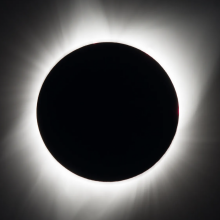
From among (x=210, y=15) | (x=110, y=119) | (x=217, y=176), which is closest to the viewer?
(x=110, y=119)

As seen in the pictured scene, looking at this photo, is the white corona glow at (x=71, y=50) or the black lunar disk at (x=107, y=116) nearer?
the black lunar disk at (x=107, y=116)

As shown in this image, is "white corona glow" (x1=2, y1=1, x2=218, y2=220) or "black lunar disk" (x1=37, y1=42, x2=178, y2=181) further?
"white corona glow" (x1=2, y1=1, x2=218, y2=220)

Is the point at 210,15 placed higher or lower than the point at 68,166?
higher

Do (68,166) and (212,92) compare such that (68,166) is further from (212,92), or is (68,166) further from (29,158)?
(212,92)

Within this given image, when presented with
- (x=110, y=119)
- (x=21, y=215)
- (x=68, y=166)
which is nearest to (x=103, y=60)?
(x=110, y=119)

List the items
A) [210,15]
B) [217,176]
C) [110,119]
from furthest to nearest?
[217,176]
[210,15]
[110,119]
